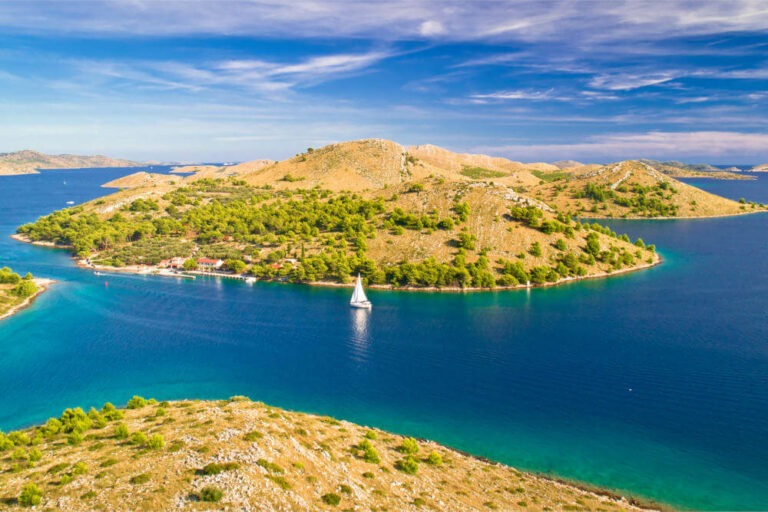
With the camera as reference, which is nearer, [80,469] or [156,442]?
[80,469]

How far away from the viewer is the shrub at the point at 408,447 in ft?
158

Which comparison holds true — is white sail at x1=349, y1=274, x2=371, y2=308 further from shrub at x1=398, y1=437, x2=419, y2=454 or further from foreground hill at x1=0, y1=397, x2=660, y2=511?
shrub at x1=398, y1=437, x2=419, y2=454

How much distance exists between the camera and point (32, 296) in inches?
4321

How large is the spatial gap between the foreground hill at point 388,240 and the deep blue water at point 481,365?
885cm

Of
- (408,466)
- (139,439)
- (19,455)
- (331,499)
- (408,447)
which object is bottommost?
(408,447)

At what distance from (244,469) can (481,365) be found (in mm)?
44369

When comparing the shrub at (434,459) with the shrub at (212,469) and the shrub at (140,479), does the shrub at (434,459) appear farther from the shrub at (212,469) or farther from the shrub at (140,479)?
the shrub at (140,479)

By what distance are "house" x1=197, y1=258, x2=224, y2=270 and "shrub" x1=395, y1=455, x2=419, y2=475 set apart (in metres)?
106

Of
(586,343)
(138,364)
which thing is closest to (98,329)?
(138,364)

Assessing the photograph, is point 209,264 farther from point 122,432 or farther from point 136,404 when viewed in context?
point 122,432

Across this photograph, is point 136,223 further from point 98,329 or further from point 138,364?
point 138,364

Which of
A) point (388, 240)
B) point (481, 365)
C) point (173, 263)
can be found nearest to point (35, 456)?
point (481, 365)

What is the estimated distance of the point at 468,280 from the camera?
4658 inches

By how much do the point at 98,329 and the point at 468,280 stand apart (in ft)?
252
